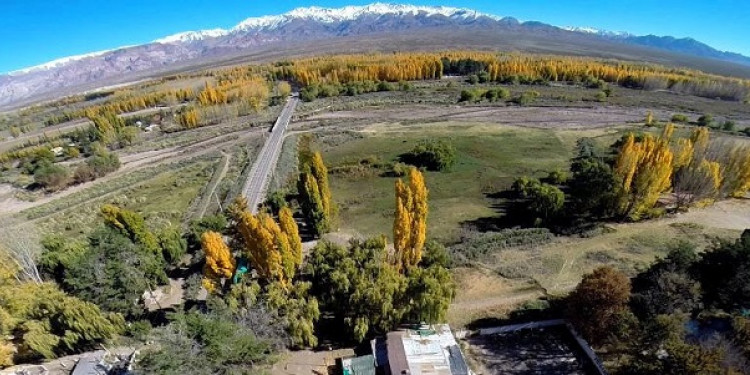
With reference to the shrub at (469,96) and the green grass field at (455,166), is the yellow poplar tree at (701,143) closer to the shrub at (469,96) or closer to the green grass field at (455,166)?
the green grass field at (455,166)

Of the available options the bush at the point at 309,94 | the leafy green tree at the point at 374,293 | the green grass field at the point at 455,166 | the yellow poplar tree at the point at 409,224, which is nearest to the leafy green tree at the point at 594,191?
the green grass field at the point at 455,166

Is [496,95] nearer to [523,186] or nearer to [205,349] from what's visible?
[523,186]

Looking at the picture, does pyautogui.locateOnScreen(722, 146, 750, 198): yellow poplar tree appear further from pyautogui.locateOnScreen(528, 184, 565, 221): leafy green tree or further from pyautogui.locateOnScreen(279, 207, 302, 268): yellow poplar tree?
pyautogui.locateOnScreen(279, 207, 302, 268): yellow poplar tree

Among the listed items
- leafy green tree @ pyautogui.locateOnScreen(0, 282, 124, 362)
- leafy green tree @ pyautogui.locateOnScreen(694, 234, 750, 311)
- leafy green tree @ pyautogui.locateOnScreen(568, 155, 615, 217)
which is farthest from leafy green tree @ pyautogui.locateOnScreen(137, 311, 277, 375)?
leafy green tree @ pyautogui.locateOnScreen(568, 155, 615, 217)

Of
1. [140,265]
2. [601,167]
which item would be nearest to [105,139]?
[140,265]

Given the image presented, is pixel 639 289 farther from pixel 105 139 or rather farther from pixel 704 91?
pixel 704 91

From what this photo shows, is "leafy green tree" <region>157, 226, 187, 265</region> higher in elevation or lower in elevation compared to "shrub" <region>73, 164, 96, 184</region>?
lower
